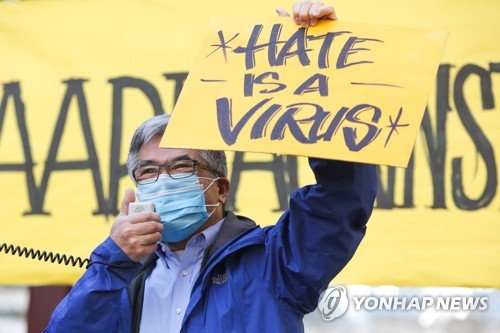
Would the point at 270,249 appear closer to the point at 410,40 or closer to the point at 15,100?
the point at 410,40

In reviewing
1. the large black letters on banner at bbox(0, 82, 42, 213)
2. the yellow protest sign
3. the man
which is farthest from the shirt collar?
the large black letters on banner at bbox(0, 82, 42, 213)

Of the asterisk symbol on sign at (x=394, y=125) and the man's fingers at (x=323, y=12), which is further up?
the man's fingers at (x=323, y=12)

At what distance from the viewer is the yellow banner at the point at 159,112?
131 inches

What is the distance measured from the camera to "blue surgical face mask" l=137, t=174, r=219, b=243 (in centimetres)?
→ 233

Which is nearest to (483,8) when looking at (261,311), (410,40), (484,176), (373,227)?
(484,176)

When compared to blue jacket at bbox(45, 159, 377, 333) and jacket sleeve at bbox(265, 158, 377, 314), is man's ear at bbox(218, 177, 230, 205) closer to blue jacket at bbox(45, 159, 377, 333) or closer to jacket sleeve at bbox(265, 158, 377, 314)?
blue jacket at bbox(45, 159, 377, 333)

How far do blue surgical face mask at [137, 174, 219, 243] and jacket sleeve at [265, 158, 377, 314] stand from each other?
242 mm

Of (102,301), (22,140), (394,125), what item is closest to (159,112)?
(22,140)

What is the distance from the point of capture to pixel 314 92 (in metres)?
2.09

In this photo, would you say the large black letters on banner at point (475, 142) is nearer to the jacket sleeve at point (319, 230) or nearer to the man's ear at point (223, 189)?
the man's ear at point (223, 189)

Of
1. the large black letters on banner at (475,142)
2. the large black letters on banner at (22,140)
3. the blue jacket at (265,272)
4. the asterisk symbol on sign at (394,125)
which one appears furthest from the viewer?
the large black letters on banner at (22,140)

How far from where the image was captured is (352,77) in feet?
6.82

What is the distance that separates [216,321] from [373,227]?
4.25 ft

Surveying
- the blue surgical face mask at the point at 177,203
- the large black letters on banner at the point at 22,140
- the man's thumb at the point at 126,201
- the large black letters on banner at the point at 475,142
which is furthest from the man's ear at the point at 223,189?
the large black letters on banner at the point at 22,140
